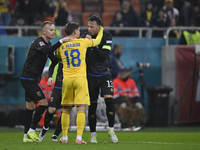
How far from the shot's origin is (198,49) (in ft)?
41.4

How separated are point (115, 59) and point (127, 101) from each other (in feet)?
6.10

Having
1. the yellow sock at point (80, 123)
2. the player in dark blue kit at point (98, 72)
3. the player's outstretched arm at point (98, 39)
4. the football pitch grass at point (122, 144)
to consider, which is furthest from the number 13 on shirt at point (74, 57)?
the football pitch grass at point (122, 144)

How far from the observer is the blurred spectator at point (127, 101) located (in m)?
11.4

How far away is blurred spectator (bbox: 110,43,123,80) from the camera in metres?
12.9

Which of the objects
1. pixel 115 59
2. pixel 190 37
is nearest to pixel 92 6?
pixel 115 59

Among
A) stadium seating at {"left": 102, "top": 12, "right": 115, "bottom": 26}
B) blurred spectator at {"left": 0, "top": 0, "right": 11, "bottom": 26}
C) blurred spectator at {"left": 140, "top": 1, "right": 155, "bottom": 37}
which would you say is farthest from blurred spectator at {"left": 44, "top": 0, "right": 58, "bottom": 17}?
blurred spectator at {"left": 140, "top": 1, "right": 155, "bottom": 37}

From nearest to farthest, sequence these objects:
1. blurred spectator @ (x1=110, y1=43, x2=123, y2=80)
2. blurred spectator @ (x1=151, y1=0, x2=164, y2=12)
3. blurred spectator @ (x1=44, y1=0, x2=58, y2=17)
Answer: blurred spectator @ (x1=110, y1=43, x2=123, y2=80)
blurred spectator @ (x1=151, y1=0, x2=164, y2=12)
blurred spectator @ (x1=44, y1=0, x2=58, y2=17)

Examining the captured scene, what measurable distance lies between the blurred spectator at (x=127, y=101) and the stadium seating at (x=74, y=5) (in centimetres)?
598

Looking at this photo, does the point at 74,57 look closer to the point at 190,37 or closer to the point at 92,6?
the point at 190,37

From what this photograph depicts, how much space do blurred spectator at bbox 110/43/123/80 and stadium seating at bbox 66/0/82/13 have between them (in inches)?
188

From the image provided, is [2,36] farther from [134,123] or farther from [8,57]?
[134,123]

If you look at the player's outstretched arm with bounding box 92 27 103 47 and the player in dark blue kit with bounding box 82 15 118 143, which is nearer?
the player's outstretched arm with bounding box 92 27 103 47

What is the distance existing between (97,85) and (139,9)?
1101 cm

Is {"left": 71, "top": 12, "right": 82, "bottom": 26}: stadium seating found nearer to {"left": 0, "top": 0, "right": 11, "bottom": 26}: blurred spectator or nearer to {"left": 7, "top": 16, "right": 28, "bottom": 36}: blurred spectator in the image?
{"left": 7, "top": 16, "right": 28, "bottom": 36}: blurred spectator
